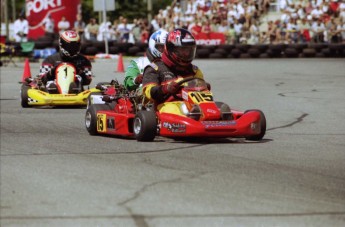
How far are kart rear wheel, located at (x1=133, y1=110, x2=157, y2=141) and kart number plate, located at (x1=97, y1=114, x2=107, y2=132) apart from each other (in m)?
0.82

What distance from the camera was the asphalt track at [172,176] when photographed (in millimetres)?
6395

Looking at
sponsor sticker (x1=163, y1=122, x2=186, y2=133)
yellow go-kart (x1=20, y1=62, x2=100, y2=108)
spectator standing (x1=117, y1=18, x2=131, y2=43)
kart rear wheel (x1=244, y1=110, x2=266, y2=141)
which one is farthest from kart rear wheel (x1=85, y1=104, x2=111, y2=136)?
spectator standing (x1=117, y1=18, x2=131, y2=43)

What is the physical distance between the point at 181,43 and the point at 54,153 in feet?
6.61

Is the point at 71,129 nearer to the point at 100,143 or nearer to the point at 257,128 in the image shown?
the point at 100,143

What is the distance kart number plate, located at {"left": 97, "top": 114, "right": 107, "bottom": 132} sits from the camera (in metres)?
11.0

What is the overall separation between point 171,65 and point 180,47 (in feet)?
0.83

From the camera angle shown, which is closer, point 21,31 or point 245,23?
point 245,23

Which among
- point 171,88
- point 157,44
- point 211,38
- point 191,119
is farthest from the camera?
point 211,38

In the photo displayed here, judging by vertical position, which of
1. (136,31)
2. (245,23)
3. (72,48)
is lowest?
(136,31)

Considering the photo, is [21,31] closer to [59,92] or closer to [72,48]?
[72,48]

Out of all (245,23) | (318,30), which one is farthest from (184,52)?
(245,23)

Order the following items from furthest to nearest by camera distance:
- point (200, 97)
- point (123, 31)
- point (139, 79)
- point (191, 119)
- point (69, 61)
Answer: point (123, 31) < point (69, 61) < point (139, 79) < point (200, 97) < point (191, 119)

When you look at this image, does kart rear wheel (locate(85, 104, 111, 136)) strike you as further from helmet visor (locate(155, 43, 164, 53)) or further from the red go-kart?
helmet visor (locate(155, 43, 164, 53))

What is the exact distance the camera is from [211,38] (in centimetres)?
3189
